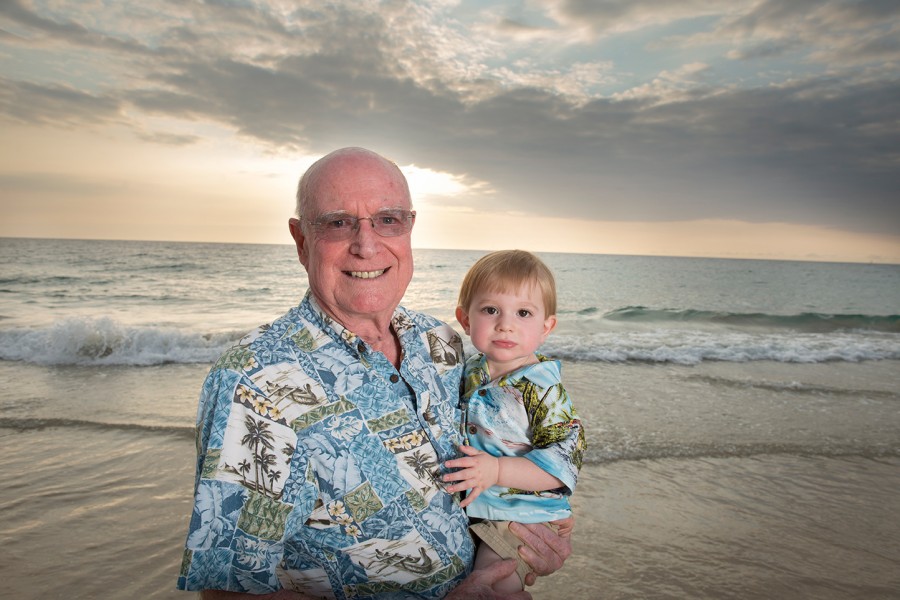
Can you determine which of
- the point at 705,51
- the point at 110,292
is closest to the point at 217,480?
the point at 705,51

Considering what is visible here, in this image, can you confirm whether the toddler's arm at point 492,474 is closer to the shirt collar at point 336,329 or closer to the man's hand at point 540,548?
the man's hand at point 540,548

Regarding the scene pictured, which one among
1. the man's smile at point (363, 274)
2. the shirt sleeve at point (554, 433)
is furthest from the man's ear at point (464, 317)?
the man's smile at point (363, 274)

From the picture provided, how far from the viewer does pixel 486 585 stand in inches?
73.9

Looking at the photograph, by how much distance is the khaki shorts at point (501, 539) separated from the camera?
2.08m

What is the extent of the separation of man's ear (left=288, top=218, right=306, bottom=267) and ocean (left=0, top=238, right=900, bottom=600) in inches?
101

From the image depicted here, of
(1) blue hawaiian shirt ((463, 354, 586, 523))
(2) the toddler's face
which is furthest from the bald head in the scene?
(1) blue hawaiian shirt ((463, 354, 586, 523))

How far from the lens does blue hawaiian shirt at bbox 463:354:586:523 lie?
2.15 metres

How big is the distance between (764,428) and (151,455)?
695 centimetres

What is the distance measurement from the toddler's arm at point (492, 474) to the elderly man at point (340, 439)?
7 cm

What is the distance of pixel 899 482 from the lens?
17.0ft

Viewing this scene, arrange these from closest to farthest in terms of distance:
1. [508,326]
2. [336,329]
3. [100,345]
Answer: [336,329] → [508,326] → [100,345]

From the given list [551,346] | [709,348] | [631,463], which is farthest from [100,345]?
[709,348]

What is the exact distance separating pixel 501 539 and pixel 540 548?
187 mm

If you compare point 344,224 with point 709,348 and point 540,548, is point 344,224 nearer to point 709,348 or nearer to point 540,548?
point 540,548
